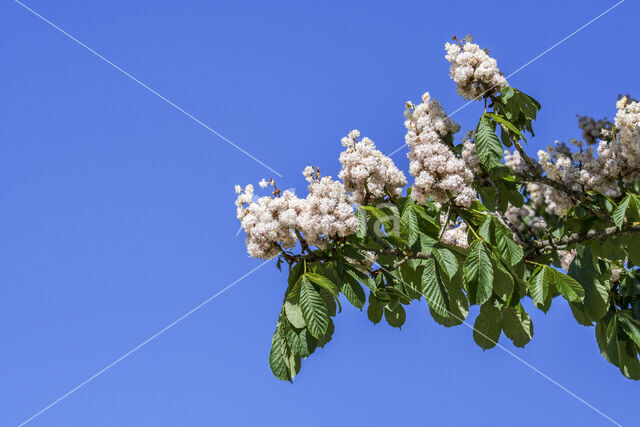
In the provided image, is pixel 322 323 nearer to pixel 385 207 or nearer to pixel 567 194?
pixel 385 207

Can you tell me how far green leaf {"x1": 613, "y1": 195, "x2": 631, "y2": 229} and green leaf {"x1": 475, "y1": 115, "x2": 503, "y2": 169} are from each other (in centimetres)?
117

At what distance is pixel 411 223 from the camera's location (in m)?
5.65

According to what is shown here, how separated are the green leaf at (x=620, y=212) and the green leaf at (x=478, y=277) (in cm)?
134

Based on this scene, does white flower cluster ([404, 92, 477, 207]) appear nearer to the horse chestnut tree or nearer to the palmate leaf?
the horse chestnut tree

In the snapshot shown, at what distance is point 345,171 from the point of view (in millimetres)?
5867

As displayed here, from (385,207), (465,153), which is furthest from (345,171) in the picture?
(465,153)

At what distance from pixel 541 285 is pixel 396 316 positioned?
1.76 meters

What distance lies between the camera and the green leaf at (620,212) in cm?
585

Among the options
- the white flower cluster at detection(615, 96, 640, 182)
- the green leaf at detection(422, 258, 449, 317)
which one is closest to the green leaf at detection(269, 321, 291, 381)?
the green leaf at detection(422, 258, 449, 317)

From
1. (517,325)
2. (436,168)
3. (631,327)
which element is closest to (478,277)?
(436,168)

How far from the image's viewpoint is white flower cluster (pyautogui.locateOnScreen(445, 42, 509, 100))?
19.8 ft

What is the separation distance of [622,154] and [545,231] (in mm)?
1033

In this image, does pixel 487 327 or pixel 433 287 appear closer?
pixel 433 287

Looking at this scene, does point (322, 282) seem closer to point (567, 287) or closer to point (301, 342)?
point (301, 342)
